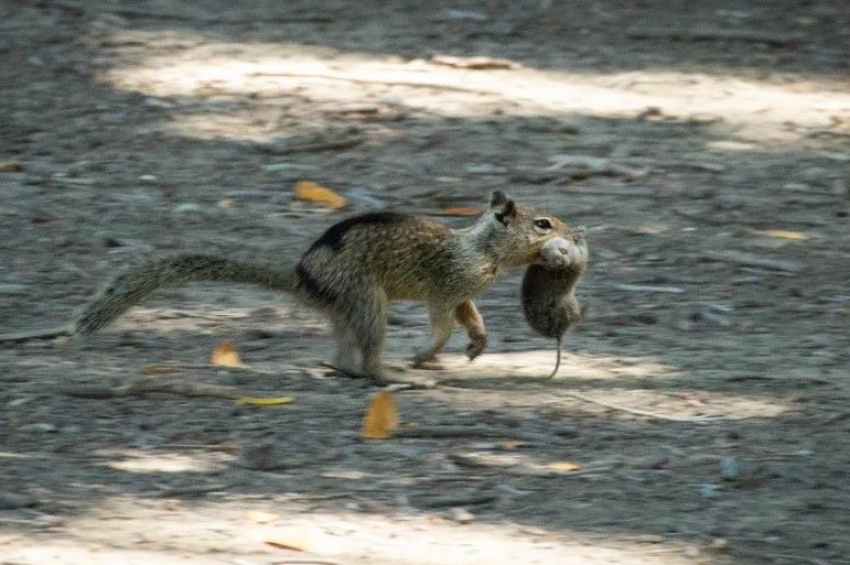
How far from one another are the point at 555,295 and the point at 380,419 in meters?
1.04

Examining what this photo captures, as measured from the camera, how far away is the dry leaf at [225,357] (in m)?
6.57

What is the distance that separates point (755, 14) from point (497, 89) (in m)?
2.57

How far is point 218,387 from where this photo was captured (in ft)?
20.3

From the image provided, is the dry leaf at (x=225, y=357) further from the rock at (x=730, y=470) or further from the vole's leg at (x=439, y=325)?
the rock at (x=730, y=470)

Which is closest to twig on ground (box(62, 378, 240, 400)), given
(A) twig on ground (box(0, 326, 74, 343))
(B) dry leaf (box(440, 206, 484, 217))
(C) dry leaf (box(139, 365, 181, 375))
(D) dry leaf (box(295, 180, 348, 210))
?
(C) dry leaf (box(139, 365, 181, 375))

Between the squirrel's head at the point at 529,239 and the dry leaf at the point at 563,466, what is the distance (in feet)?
3.55

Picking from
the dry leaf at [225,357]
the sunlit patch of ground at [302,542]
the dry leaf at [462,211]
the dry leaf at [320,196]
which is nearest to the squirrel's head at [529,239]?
the dry leaf at [225,357]

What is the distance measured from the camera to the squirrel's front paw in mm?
6488

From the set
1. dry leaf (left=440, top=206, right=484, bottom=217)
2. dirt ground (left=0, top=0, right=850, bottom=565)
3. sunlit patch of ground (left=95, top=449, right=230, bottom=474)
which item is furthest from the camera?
dry leaf (left=440, top=206, right=484, bottom=217)

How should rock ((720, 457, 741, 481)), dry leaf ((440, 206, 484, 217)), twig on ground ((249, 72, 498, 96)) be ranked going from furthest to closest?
twig on ground ((249, 72, 498, 96))
dry leaf ((440, 206, 484, 217))
rock ((720, 457, 741, 481))

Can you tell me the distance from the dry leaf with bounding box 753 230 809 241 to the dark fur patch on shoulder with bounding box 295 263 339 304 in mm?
2896

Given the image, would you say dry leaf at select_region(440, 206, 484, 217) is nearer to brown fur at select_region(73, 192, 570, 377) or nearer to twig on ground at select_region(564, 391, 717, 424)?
brown fur at select_region(73, 192, 570, 377)

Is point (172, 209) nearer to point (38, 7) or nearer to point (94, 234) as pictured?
point (94, 234)

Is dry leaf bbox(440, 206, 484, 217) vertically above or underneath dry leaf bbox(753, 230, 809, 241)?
above
